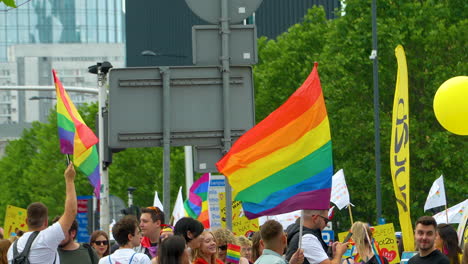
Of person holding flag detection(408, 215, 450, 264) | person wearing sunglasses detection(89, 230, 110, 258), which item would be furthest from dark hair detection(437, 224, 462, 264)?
person wearing sunglasses detection(89, 230, 110, 258)

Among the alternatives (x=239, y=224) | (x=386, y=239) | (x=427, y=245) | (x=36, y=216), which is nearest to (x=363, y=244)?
(x=427, y=245)

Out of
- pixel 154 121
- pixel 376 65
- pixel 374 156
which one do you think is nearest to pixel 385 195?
pixel 374 156

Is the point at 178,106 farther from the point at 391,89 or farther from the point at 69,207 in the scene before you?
the point at 391,89

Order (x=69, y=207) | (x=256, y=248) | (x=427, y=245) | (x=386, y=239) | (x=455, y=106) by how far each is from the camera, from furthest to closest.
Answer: (x=386, y=239)
(x=455, y=106)
(x=256, y=248)
(x=427, y=245)
(x=69, y=207)

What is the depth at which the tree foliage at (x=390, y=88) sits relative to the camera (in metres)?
33.8

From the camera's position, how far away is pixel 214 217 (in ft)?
63.5

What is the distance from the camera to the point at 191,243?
10.3 m

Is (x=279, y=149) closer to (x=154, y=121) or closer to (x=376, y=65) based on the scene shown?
(x=154, y=121)

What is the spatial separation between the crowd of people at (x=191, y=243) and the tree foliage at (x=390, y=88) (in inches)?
839

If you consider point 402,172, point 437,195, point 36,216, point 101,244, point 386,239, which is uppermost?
point 402,172

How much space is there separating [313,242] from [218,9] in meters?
2.25

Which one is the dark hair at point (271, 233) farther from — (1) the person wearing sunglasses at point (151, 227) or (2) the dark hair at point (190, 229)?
(1) the person wearing sunglasses at point (151, 227)

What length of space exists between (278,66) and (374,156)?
8704mm

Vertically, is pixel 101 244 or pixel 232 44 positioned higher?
pixel 232 44
